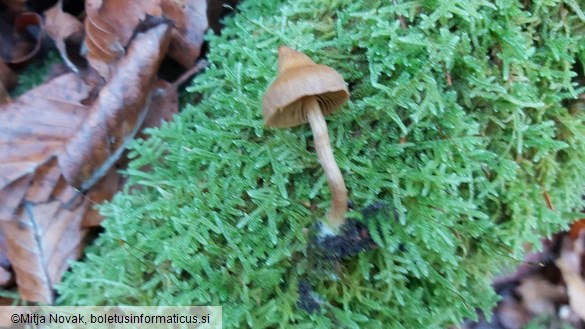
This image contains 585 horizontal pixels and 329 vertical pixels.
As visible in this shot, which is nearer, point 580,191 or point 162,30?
point 580,191

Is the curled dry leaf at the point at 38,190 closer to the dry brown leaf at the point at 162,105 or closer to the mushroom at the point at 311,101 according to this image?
the dry brown leaf at the point at 162,105

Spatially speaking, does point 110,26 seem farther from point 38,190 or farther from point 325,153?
point 325,153

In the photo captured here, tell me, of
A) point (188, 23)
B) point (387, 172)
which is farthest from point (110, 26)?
point (387, 172)

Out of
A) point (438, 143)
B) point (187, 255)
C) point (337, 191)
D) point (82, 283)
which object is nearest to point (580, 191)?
point (438, 143)

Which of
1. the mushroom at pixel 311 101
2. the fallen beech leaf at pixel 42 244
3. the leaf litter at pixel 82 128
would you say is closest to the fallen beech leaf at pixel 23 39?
the leaf litter at pixel 82 128

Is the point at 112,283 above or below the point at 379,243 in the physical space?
below

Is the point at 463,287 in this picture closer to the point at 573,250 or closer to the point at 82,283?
the point at 573,250
